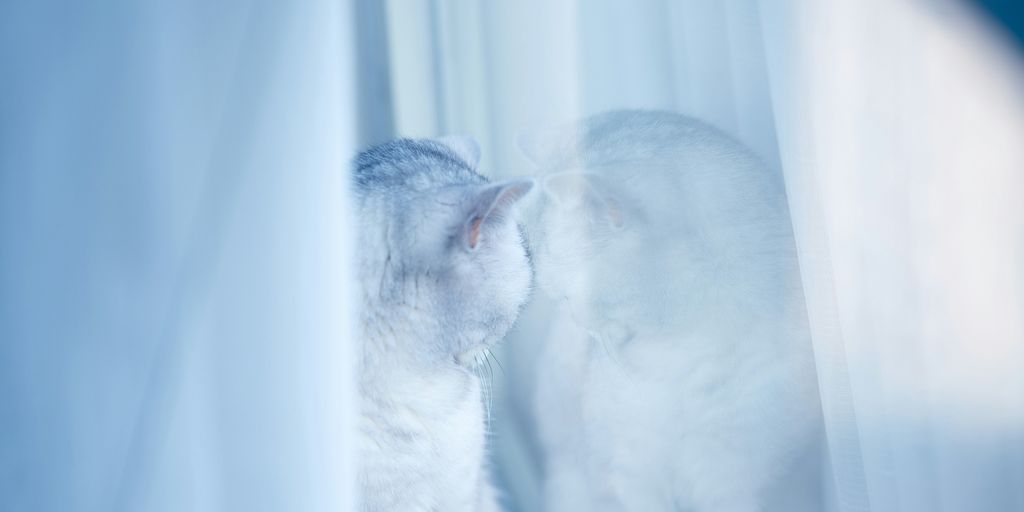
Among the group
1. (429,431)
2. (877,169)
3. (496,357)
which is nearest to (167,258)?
(429,431)

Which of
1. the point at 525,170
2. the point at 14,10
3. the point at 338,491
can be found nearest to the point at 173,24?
the point at 14,10

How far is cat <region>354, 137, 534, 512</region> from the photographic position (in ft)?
2.48

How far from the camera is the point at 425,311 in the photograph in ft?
2.55

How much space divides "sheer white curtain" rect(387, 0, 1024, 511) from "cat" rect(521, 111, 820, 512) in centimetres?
5

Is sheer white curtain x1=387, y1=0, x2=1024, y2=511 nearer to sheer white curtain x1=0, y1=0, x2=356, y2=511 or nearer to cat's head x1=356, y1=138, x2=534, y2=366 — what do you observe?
cat's head x1=356, y1=138, x2=534, y2=366

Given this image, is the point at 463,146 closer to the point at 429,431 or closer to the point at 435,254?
the point at 435,254

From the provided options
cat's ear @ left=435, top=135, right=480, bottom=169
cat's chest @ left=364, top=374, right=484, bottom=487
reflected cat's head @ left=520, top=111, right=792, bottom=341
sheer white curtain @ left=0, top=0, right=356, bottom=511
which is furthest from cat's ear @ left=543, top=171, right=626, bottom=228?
sheer white curtain @ left=0, top=0, right=356, bottom=511

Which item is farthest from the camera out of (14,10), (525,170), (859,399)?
(525,170)

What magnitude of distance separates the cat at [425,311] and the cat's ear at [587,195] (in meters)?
0.07

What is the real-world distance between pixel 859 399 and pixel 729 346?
0.17 m

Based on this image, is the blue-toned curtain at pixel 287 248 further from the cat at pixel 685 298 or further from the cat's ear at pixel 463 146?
the cat's ear at pixel 463 146

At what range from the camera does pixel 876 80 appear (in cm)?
72

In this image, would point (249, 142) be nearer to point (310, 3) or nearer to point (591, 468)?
point (310, 3)

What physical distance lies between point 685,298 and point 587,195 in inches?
7.3
